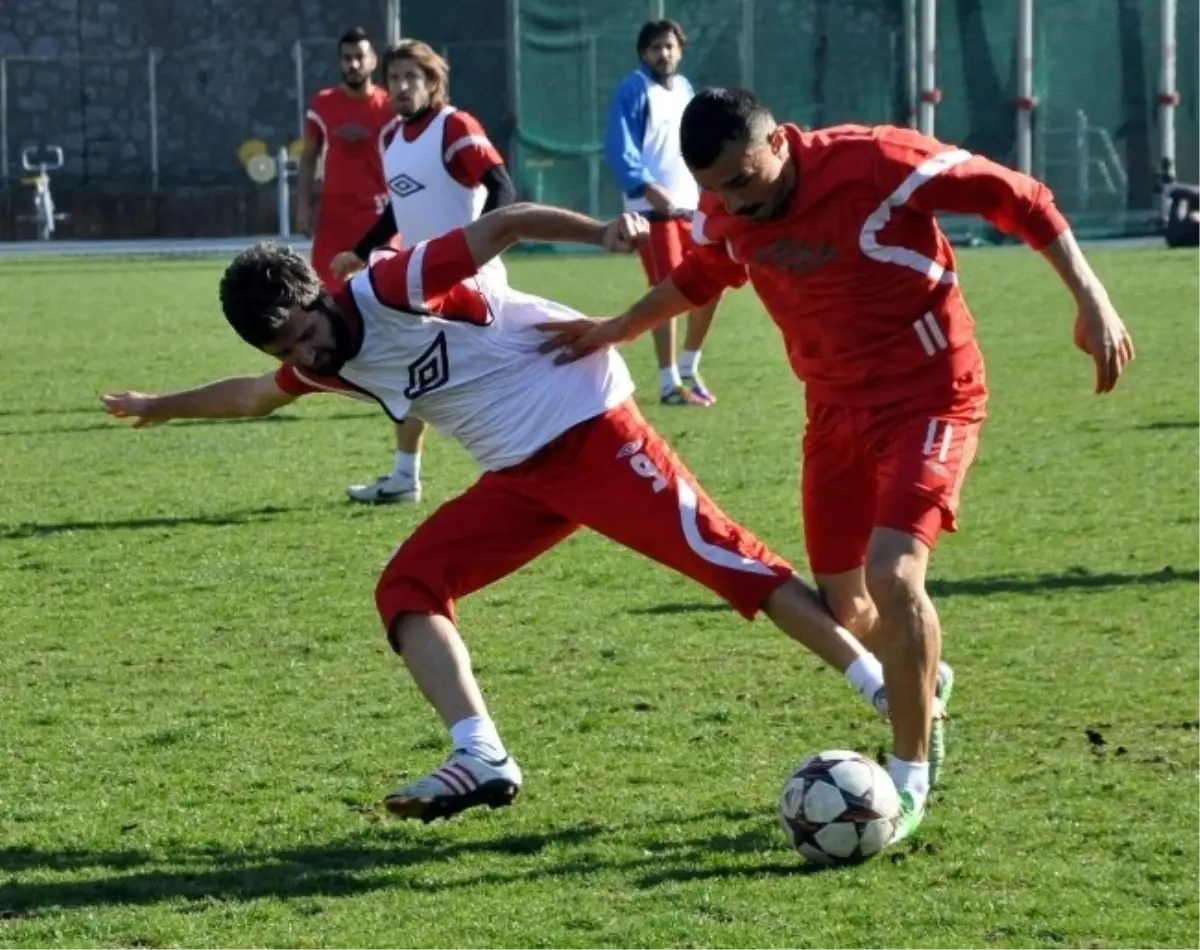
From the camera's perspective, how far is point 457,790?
513 cm

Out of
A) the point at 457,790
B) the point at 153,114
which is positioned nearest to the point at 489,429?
the point at 457,790


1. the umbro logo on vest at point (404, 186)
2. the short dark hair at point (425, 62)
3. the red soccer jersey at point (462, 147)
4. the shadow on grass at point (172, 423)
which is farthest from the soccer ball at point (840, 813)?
the shadow on grass at point (172, 423)

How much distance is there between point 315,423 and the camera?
13.2 meters

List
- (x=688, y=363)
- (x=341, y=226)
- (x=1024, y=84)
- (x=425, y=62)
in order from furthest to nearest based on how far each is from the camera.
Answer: (x=1024, y=84), (x=688, y=363), (x=341, y=226), (x=425, y=62)

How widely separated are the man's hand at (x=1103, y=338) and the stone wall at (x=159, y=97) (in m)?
35.6

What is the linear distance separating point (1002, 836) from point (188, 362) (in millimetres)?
12226

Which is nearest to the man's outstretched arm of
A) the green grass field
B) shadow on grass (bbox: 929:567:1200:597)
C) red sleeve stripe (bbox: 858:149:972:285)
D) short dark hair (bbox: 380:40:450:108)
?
the green grass field

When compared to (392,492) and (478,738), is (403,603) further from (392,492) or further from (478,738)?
(392,492)

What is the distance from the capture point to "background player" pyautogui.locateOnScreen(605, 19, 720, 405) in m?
12.8

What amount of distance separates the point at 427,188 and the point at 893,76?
810 inches

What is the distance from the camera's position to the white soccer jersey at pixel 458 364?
17.9 ft

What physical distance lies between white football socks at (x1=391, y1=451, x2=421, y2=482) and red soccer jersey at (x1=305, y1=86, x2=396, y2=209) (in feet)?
10.2

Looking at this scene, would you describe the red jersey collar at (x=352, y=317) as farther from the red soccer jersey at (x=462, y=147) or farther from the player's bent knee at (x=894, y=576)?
the red soccer jersey at (x=462, y=147)

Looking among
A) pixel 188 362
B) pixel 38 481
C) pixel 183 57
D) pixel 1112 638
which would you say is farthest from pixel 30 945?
pixel 183 57
